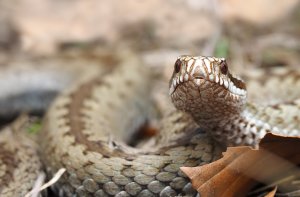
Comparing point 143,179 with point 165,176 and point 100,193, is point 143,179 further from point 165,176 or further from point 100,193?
point 100,193

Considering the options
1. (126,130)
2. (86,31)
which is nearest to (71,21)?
(86,31)

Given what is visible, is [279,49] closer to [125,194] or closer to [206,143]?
[206,143]

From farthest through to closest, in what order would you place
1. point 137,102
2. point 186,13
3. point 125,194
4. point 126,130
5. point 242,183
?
point 186,13 → point 137,102 → point 126,130 → point 125,194 → point 242,183

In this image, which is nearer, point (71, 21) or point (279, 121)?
point (279, 121)

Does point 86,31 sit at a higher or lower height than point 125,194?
higher

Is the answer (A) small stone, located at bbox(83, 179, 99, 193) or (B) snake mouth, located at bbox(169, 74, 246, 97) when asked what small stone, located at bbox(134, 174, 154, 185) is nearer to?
(A) small stone, located at bbox(83, 179, 99, 193)

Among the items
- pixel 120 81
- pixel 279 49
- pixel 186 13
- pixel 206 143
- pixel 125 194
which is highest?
pixel 186 13

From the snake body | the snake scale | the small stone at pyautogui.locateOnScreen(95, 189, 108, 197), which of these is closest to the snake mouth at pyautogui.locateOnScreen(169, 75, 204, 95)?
the snake scale
